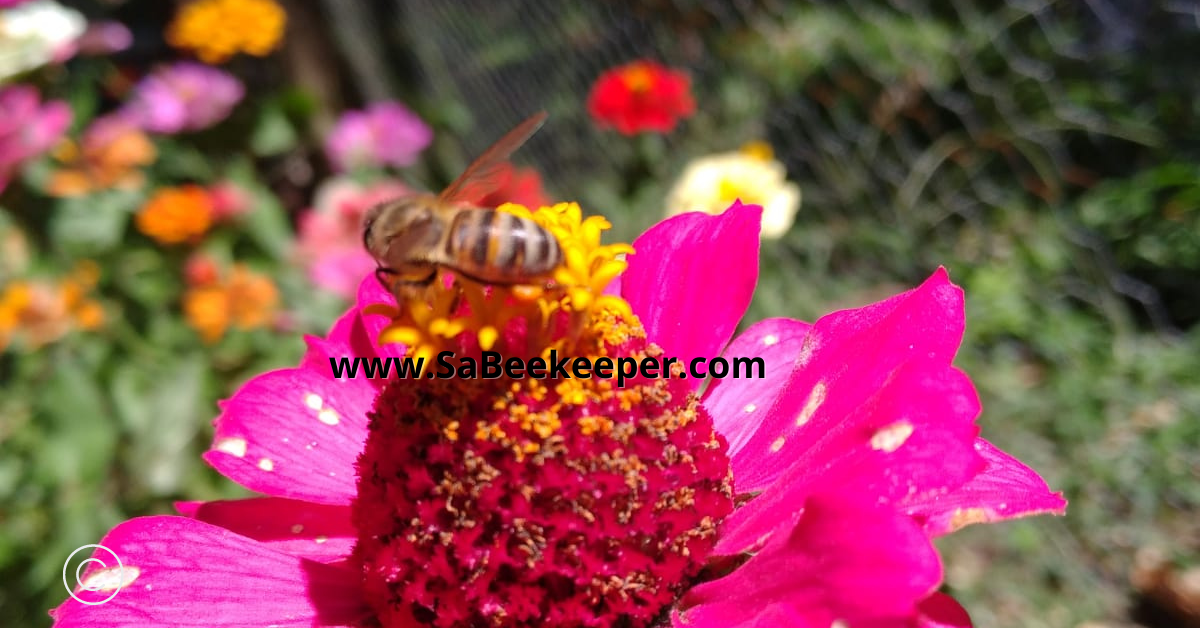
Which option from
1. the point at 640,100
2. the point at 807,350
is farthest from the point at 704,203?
the point at 807,350

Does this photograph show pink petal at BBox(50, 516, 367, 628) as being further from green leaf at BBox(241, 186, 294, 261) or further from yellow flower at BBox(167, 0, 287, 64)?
yellow flower at BBox(167, 0, 287, 64)

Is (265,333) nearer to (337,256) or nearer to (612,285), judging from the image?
(337,256)

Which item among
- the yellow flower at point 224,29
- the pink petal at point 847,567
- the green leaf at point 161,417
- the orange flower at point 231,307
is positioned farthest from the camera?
the yellow flower at point 224,29

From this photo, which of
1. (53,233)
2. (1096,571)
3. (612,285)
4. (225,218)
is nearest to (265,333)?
(225,218)

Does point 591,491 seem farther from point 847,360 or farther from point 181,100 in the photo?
point 181,100

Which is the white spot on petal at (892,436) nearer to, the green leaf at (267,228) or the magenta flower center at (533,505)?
the magenta flower center at (533,505)

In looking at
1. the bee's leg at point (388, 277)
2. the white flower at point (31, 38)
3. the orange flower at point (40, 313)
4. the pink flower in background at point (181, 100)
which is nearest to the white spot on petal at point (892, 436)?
the bee's leg at point (388, 277)
